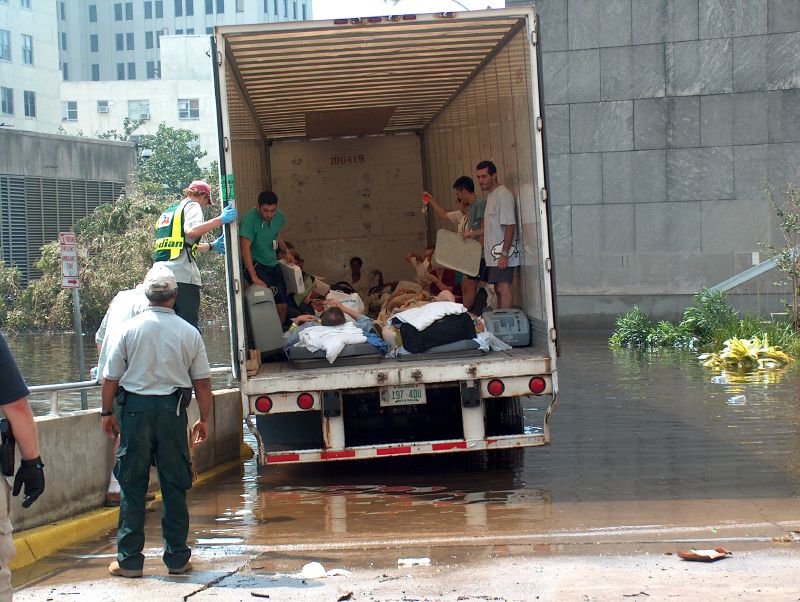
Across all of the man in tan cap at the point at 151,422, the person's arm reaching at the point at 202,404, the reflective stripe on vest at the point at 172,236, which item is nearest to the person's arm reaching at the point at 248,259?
the reflective stripe on vest at the point at 172,236

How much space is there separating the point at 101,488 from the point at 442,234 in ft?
17.3

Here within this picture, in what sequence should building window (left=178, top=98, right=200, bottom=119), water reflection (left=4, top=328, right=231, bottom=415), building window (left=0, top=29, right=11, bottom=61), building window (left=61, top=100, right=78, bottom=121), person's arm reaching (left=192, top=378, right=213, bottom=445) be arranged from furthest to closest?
1. building window (left=61, top=100, right=78, bottom=121)
2. building window (left=178, top=98, right=200, bottom=119)
3. building window (left=0, top=29, right=11, bottom=61)
4. water reflection (left=4, top=328, right=231, bottom=415)
5. person's arm reaching (left=192, top=378, right=213, bottom=445)

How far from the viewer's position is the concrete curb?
6.89 metres

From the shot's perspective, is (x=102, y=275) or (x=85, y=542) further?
(x=102, y=275)

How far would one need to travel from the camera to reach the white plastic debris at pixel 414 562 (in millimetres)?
6441

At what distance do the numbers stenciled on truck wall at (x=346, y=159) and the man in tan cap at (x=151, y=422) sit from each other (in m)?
10.5

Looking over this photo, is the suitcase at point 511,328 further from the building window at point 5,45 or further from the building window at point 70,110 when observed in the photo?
the building window at point 70,110

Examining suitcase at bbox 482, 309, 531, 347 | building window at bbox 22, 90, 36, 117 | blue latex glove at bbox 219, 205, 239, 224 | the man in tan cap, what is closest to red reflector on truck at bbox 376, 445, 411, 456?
suitcase at bbox 482, 309, 531, 347

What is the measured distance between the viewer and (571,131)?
2341cm

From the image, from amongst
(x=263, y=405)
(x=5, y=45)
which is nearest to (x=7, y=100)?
(x=5, y=45)

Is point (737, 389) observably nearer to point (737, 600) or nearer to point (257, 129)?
point (257, 129)

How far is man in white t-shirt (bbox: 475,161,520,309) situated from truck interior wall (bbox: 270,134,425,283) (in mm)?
5878

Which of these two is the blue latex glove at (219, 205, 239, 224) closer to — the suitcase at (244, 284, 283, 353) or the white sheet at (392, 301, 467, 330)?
the suitcase at (244, 284, 283, 353)

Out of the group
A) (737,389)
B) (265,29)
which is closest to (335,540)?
(265,29)
